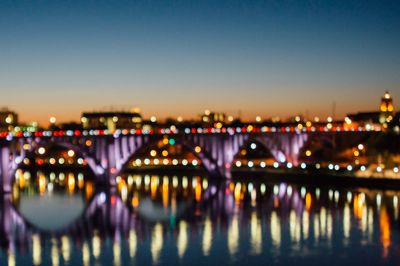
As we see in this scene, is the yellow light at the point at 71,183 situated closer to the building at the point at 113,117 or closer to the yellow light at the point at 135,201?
the yellow light at the point at 135,201

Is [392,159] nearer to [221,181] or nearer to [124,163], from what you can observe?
[221,181]

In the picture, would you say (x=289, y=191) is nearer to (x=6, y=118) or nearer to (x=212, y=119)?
(x=6, y=118)

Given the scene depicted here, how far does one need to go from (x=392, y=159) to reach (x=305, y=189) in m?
12.8

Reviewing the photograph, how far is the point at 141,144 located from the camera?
67.1 metres

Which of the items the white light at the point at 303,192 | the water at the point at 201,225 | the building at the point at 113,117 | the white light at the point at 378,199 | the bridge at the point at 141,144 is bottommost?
the white light at the point at 303,192

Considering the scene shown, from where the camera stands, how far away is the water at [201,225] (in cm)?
3419

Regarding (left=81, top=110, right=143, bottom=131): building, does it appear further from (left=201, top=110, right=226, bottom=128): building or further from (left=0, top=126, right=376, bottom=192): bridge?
(left=0, top=126, right=376, bottom=192): bridge

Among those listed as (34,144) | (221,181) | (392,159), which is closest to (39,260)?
(34,144)

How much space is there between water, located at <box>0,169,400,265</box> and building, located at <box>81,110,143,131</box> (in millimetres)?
63996

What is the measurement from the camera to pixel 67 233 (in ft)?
135

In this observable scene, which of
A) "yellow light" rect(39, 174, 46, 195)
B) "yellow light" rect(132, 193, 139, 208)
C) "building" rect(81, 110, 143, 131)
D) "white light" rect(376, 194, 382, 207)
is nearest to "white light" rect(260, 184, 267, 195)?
"white light" rect(376, 194, 382, 207)

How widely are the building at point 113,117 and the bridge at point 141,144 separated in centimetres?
4995

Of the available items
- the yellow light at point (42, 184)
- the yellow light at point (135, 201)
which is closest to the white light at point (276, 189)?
the yellow light at point (135, 201)

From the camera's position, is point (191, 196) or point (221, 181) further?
point (221, 181)
